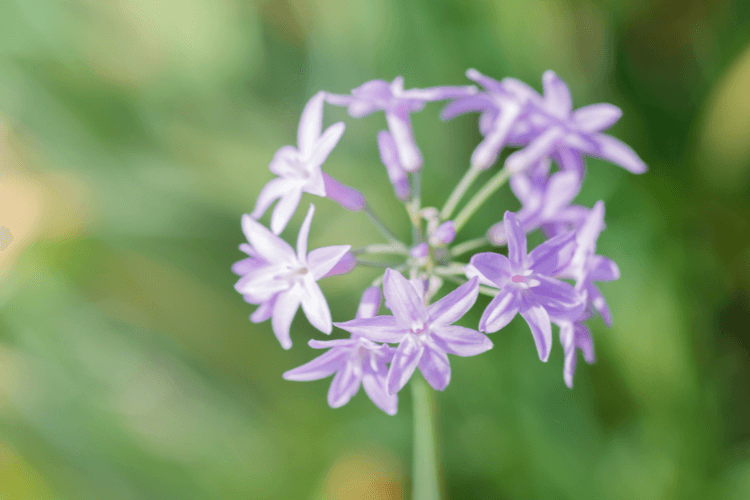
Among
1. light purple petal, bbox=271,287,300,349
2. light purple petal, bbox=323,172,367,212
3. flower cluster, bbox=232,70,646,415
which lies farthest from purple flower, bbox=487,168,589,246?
light purple petal, bbox=271,287,300,349

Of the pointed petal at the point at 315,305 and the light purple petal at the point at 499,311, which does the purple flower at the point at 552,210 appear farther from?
the pointed petal at the point at 315,305

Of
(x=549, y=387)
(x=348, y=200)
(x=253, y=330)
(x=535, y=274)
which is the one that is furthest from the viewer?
(x=253, y=330)

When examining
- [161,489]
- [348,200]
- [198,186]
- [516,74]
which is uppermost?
[516,74]

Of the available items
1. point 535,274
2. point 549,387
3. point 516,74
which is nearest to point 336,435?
point 549,387

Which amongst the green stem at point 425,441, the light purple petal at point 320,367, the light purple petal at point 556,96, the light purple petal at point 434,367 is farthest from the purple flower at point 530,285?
the light purple petal at point 556,96

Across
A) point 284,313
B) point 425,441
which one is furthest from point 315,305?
point 425,441

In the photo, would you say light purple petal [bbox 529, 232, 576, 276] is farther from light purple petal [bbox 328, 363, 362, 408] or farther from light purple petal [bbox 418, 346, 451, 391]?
light purple petal [bbox 328, 363, 362, 408]

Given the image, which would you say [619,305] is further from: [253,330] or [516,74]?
[253,330]
